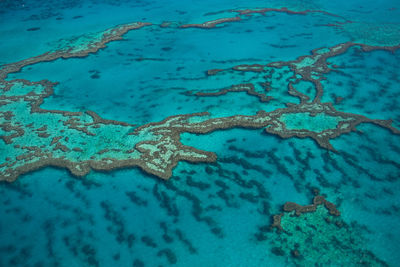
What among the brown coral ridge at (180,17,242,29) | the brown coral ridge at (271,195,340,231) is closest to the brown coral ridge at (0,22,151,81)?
the brown coral ridge at (180,17,242,29)

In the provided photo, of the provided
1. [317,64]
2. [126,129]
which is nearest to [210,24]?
[317,64]

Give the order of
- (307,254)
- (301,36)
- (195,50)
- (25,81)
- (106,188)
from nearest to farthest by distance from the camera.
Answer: (307,254), (106,188), (25,81), (195,50), (301,36)

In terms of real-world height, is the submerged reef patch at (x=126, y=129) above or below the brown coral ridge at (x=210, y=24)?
below

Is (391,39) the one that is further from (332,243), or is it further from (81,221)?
(81,221)

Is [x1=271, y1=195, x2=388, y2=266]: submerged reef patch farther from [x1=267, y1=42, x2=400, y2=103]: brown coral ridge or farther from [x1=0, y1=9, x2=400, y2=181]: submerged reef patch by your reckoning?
[x1=267, y1=42, x2=400, y2=103]: brown coral ridge

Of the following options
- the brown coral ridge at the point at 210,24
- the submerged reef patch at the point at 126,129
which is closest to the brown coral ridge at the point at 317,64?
the submerged reef patch at the point at 126,129

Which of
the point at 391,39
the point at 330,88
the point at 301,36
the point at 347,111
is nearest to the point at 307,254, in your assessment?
the point at 347,111

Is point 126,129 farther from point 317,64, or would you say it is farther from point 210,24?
point 210,24

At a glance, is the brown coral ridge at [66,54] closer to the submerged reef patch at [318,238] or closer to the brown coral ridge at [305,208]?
the brown coral ridge at [305,208]
